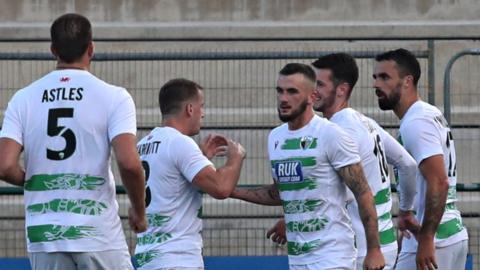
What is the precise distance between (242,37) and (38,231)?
25.5 feet

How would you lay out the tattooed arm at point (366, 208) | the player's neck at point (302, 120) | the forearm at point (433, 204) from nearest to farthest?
the tattooed arm at point (366, 208), the player's neck at point (302, 120), the forearm at point (433, 204)

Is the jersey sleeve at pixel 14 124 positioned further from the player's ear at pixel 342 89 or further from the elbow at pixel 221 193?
the player's ear at pixel 342 89

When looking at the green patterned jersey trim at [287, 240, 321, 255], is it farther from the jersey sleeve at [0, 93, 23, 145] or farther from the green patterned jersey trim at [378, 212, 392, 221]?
the jersey sleeve at [0, 93, 23, 145]

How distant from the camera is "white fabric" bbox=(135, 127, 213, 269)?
8.56 metres

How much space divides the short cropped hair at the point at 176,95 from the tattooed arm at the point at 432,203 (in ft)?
5.44

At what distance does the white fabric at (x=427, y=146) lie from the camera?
30.3ft

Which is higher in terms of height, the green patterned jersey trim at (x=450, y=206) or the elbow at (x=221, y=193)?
the elbow at (x=221, y=193)

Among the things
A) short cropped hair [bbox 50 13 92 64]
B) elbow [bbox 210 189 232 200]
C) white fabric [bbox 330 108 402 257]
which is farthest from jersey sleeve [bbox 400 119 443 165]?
short cropped hair [bbox 50 13 92 64]

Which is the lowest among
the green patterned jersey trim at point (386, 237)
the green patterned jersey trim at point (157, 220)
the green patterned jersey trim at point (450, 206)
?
the green patterned jersey trim at point (386, 237)

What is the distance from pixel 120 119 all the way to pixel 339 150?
180 cm

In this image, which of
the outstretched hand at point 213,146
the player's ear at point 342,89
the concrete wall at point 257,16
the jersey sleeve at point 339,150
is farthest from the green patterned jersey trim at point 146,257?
the concrete wall at point 257,16

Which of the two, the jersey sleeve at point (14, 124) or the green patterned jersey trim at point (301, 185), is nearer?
the jersey sleeve at point (14, 124)

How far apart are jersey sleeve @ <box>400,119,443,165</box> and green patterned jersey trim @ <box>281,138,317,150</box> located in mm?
855

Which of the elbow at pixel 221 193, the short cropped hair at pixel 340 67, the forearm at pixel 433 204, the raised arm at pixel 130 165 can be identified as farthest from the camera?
the short cropped hair at pixel 340 67
